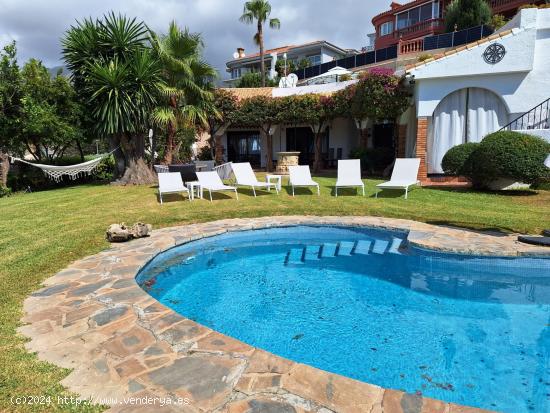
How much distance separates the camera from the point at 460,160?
11.0 m

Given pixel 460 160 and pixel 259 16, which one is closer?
pixel 460 160

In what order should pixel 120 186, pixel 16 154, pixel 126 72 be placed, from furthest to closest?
pixel 16 154, pixel 120 186, pixel 126 72

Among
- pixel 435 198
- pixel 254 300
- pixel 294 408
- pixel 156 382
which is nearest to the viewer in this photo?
pixel 294 408

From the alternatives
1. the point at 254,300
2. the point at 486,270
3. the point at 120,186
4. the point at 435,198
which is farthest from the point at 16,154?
the point at 486,270

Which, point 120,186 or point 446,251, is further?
point 120,186

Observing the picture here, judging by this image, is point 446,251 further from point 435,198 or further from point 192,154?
point 192,154

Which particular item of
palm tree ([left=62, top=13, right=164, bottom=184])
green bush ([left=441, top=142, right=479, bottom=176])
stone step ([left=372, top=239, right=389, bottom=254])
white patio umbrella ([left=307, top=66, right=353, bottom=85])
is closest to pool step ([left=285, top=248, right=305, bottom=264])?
stone step ([left=372, top=239, right=389, bottom=254])

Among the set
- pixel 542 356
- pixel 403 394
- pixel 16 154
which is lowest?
pixel 542 356

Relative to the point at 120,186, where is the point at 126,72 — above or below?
above

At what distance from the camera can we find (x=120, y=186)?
1330 centimetres

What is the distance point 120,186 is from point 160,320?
11240 millimetres

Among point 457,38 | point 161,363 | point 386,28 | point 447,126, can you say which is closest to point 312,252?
point 161,363

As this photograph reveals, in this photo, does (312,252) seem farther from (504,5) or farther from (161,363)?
(504,5)

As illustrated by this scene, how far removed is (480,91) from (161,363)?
43.3 feet
